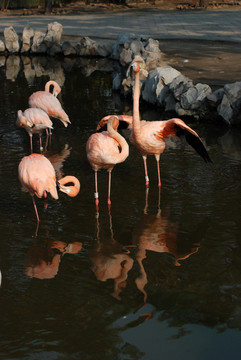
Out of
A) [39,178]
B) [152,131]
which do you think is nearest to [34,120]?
[152,131]

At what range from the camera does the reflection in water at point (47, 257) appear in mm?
5090

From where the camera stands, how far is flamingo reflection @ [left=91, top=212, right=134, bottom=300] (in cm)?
495

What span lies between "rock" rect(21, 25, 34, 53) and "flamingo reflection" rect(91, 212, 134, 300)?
12.9 meters

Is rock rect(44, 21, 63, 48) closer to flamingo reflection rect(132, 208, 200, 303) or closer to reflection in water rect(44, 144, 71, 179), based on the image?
reflection in water rect(44, 144, 71, 179)

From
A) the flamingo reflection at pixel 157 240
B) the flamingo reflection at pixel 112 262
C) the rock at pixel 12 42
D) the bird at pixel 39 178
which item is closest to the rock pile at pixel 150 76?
the rock at pixel 12 42

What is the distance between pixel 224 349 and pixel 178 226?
6.91ft

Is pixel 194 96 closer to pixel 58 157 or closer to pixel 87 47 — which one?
pixel 58 157

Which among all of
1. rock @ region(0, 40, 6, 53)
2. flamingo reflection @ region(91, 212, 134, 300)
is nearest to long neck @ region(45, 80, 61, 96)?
flamingo reflection @ region(91, 212, 134, 300)

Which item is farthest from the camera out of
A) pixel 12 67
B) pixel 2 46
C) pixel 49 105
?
pixel 2 46

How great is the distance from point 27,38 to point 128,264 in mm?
13779

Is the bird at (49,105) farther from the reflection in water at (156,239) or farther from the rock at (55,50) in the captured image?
the rock at (55,50)

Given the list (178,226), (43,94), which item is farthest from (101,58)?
(178,226)

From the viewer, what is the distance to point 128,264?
5.23 m

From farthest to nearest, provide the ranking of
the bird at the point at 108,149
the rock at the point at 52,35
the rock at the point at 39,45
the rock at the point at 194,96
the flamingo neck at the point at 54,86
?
the rock at the point at 39,45
the rock at the point at 52,35
the rock at the point at 194,96
the flamingo neck at the point at 54,86
the bird at the point at 108,149
